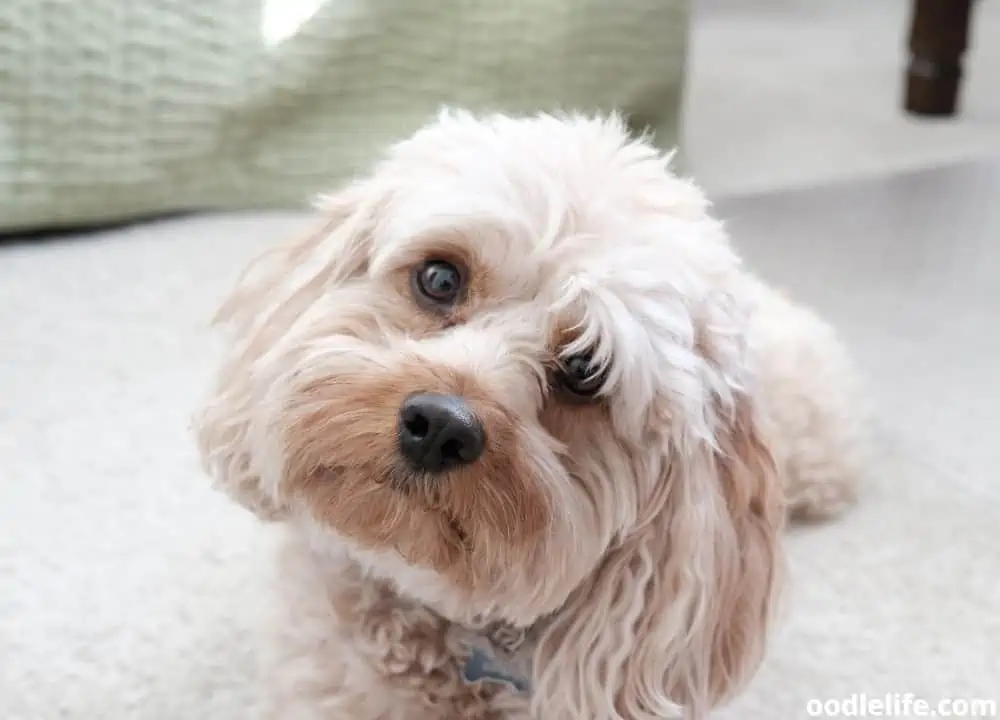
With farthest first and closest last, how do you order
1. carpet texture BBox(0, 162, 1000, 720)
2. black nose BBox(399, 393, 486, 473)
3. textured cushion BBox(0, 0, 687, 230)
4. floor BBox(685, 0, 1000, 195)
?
floor BBox(685, 0, 1000, 195) < textured cushion BBox(0, 0, 687, 230) < carpet texture BBox(0, 162, 1000, 720) < black nose BBox(399, 393, 486, 473)

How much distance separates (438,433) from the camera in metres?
0.82

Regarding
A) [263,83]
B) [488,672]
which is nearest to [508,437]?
[488,672]

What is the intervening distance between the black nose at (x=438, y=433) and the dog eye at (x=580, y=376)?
0.40ft

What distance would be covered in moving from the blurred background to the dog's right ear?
0.25m

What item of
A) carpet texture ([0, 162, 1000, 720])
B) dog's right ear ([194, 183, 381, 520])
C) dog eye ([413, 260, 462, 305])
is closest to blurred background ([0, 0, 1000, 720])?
carpet texture ([0, 162, 1000, 720])

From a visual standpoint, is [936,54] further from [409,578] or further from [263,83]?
[409,578]

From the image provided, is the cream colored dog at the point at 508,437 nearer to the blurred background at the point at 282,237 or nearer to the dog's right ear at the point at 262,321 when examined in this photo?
the dog's right ear at the point at 262,321

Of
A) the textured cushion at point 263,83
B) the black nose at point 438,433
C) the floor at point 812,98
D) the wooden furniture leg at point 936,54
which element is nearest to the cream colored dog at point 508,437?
the black nose at point 438,433

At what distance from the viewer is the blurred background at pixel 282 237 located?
4.23 feet

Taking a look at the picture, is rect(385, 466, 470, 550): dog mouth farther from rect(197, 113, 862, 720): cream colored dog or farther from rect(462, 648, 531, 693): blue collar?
rect(462, 648, 531, 693): blue collar

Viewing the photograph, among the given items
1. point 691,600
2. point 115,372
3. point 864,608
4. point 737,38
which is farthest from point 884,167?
point 691,600

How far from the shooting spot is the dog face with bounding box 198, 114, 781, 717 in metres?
0.86

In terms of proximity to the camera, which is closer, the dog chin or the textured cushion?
the dog chin

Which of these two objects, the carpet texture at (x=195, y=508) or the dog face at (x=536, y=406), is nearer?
the dog face at (x=536, y=406)
